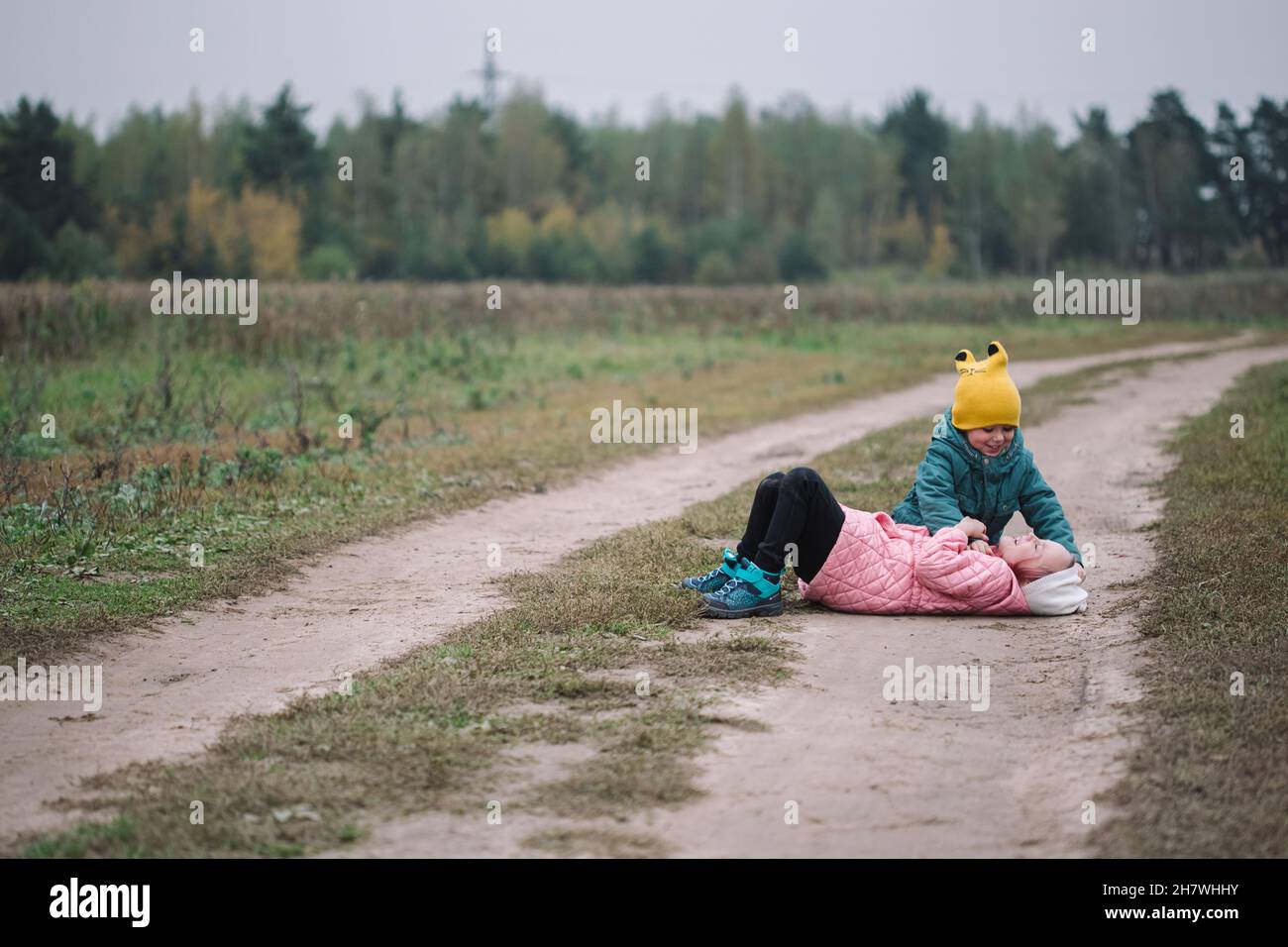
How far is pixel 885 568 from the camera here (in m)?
6.70

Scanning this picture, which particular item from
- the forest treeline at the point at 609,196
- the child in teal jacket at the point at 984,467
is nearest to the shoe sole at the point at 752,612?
the child in teal jacket at the point at 984,467

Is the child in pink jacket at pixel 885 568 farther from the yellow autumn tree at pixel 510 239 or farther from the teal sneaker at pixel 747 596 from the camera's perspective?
the yellow autumn tree at pixel 510 239

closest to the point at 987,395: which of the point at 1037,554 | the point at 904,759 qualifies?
Result: the point at 1037,554

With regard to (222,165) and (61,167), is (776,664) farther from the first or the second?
(222,165)

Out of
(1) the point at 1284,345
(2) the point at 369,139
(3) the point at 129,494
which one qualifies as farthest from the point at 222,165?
(3) the point at 129,494

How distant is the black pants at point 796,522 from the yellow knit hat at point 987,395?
0.87m

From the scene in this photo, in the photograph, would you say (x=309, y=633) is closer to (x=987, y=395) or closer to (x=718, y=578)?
(x=718, y=578)

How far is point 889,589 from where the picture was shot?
6699 mm

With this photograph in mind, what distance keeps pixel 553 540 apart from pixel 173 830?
5.27 metres

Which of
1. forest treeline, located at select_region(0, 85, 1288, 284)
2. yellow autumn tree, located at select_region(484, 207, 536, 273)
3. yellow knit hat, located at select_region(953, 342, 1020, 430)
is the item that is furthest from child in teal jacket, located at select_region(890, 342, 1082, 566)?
yellow autumn tree, located at select_region(484, 207, 536, 273)

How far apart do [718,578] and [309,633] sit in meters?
2.20

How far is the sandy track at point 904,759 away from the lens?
3.94m

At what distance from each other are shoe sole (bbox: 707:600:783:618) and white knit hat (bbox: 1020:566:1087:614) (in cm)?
131

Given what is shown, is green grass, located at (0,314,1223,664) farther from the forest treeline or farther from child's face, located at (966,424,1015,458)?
the forest treeline
